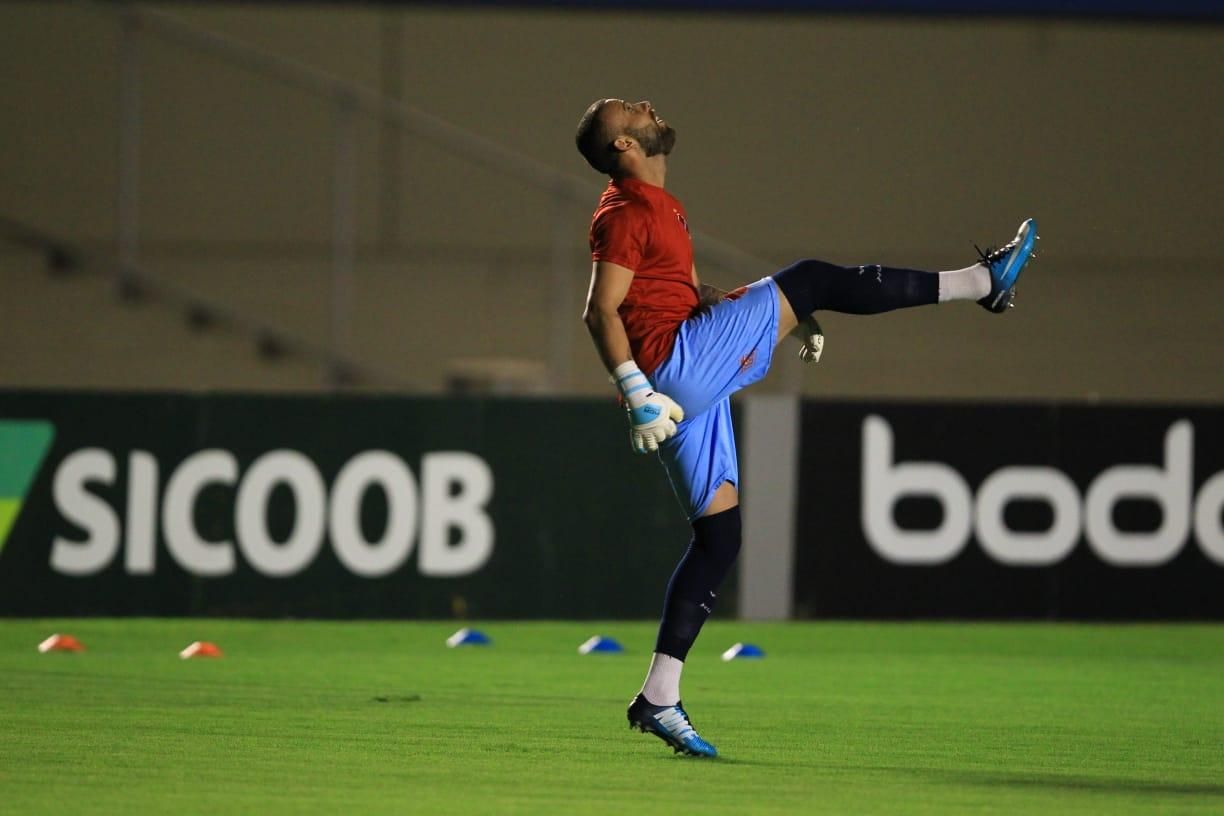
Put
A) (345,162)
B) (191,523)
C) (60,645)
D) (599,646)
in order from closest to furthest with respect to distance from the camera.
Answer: (60,645) < (599,646) < (191,523) < (345,162)

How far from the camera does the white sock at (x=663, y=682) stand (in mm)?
6301

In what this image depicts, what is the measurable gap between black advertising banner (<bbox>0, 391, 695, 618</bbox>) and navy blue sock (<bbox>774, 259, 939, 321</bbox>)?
19.3 feet

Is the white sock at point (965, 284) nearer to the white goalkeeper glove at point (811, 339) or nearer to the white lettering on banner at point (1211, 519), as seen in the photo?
the white goalkeeper glove at point (811, 339)

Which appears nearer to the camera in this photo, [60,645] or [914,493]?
[60,645]

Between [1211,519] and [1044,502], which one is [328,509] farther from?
[1211,519]

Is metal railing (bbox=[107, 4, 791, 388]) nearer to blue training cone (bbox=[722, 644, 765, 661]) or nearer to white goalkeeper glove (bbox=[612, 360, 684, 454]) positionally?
blue training cone (bbox=[722, 644, 765, 661])

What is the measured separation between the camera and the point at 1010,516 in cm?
1241

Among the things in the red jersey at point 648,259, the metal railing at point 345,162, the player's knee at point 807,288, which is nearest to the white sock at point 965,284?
the player's knee at point 807,288

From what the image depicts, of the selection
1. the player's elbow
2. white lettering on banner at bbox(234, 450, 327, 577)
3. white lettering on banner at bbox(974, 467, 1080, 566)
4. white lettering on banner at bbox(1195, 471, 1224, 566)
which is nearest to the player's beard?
the player's elbow

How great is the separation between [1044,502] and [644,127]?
6493mm

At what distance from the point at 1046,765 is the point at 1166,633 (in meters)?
6.06

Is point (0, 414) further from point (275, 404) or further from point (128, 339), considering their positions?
point (128, 339)

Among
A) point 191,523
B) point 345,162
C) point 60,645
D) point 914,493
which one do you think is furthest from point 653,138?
point 345,162

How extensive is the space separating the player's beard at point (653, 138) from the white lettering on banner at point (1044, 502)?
20.1ft
